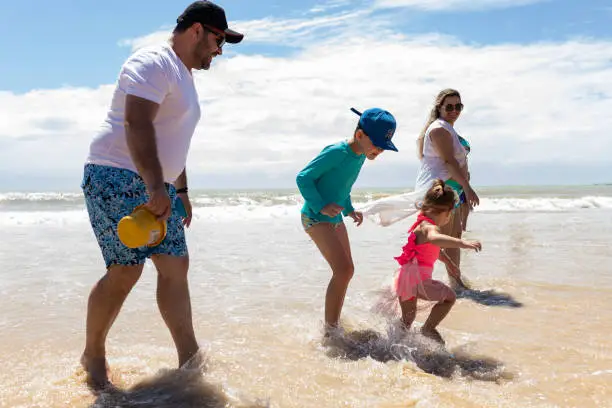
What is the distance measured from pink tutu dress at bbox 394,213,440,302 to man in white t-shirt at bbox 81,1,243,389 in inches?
62.5

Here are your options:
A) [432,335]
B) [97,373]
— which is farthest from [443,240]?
[97,373]

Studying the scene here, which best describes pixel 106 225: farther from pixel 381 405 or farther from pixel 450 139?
pixel 450 139

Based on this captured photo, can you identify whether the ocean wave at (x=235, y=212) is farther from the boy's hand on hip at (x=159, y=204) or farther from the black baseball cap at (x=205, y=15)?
the boy's hand on hip at (x=159, y=204)

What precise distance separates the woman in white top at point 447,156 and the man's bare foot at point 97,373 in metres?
3.32

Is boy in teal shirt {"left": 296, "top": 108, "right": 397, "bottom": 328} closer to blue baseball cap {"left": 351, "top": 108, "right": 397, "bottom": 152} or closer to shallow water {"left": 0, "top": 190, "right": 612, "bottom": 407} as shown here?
blue baseball cap {"left": 351, "top": 108, "right": 397, "bottom": 152}

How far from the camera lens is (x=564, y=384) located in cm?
325

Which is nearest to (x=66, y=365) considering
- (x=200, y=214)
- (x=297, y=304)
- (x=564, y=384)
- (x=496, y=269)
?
→ (x=297, y=304)

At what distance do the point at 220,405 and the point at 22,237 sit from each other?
29.0 ft

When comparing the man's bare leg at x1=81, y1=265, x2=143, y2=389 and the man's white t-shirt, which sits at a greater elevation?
the man's white t-shirt

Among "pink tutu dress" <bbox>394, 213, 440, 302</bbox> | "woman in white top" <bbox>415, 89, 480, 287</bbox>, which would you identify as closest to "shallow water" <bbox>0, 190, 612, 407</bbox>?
"pink tutu dress" <bbox>394, 213, 440, 302</bbox>

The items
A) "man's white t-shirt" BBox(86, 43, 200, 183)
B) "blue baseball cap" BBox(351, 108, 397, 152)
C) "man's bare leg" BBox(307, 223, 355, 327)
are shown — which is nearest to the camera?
"man's white t-shirt" BBox(86, 43, 200, 183)

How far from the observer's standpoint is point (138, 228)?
251 centimetres

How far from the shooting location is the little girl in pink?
12.8ft

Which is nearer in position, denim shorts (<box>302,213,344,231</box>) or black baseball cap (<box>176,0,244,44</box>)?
black baseball cap (<box>176,0,244,44</box>)
